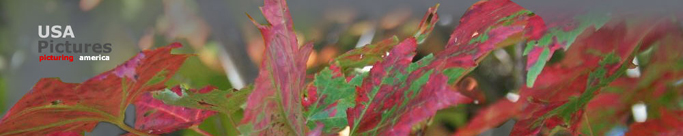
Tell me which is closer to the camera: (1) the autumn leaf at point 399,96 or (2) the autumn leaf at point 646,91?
(1) the autumn leaf at point 399,96

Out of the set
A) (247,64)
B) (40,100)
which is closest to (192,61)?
(247,64)

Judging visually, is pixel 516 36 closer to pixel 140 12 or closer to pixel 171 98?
pixel 171 98

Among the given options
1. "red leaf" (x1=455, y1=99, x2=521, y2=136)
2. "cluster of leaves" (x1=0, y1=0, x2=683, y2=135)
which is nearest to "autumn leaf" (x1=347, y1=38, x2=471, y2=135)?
"cluster of leaves" (x1=0, y1=0, x2=683, y2=135)

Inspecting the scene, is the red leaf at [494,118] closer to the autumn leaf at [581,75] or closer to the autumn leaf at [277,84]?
the autumn leaf at [581,75]

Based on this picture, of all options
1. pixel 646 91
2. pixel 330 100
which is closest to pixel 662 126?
pixel 646 91

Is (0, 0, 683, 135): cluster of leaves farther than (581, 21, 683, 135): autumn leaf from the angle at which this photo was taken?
No

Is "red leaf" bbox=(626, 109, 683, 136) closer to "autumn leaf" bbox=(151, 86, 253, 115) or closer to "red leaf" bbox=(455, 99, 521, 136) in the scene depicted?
"red leaf" bbox=(455, 99, 521, 136)

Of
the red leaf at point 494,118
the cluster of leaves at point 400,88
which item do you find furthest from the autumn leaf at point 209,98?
the red leaf at point 494,118

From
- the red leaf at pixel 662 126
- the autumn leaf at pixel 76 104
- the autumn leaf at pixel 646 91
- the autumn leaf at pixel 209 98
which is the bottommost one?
the red leaf at pixel 662 126
